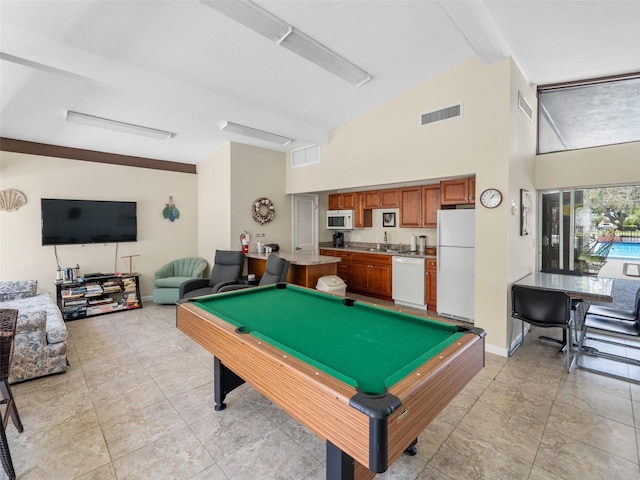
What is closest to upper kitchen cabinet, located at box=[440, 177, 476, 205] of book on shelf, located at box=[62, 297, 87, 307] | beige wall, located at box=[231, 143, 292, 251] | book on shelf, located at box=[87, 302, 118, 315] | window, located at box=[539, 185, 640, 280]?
window, located at box=[539, 185, 640, 280]

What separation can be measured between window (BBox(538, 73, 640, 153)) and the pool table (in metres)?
3.81

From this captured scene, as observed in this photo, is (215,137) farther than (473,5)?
Yes

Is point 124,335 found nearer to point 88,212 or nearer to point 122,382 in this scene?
point 122,382

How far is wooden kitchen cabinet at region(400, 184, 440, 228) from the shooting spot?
16.1 ft

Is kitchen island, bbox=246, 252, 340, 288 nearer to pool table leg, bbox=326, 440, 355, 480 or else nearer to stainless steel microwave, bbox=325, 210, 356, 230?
stainless steel microwave, bbox=325, 210, 356, 230

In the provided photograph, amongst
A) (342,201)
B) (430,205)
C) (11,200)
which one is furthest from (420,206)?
(11,200)

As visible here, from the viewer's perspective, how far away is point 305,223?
250 inches

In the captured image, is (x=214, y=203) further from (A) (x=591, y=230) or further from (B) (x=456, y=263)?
(A) (x=591, y=230)

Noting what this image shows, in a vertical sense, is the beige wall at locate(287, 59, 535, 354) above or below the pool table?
above

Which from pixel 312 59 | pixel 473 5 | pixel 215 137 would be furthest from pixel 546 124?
pixel 215 137

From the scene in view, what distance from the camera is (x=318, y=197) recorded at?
6512 millimetres

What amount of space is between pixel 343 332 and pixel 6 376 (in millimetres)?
2133

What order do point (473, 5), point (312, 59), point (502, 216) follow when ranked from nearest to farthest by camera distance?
point (473, 5), point (312, 59), point (502, 216)

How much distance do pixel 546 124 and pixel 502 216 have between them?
2122 mm
